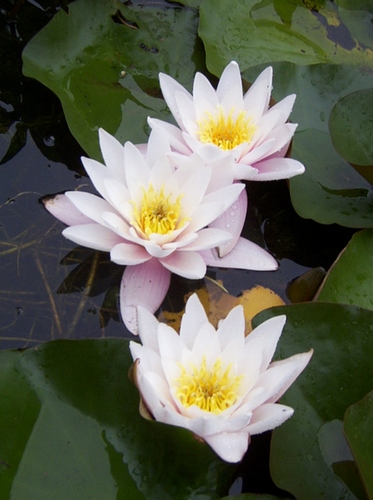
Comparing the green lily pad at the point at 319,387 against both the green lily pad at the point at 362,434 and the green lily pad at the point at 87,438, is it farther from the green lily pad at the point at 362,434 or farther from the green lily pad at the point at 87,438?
the green lily pad at the point at 87,438

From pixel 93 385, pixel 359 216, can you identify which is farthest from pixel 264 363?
pixel 359 216

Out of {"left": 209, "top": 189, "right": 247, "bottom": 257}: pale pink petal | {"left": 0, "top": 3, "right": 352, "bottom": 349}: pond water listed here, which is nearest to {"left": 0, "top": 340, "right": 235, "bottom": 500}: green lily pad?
{"left": 0, "top": 3, "right": 352, "bottom": 349}: pond water

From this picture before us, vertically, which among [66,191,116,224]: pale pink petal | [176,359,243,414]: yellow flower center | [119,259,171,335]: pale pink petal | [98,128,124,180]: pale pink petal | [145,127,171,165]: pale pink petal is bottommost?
[119,259,171,335]: pale pink petal

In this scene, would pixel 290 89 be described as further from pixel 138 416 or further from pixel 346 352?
pixel 138 416

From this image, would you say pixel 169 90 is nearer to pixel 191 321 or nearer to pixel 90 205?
pixel 90 205

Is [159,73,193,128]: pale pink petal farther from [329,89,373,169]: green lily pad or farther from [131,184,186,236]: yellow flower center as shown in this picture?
[329,89,373,169]: green lily pad

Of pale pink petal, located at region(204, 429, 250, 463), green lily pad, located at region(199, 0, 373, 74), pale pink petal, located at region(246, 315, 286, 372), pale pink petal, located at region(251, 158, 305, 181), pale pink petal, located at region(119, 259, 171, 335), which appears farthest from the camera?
green lily pad, located at region(199, 0, 373, 74)

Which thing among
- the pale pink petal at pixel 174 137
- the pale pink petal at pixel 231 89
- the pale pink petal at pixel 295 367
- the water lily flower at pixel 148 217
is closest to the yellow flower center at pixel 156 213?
the water lily flower at pixel 148 217
